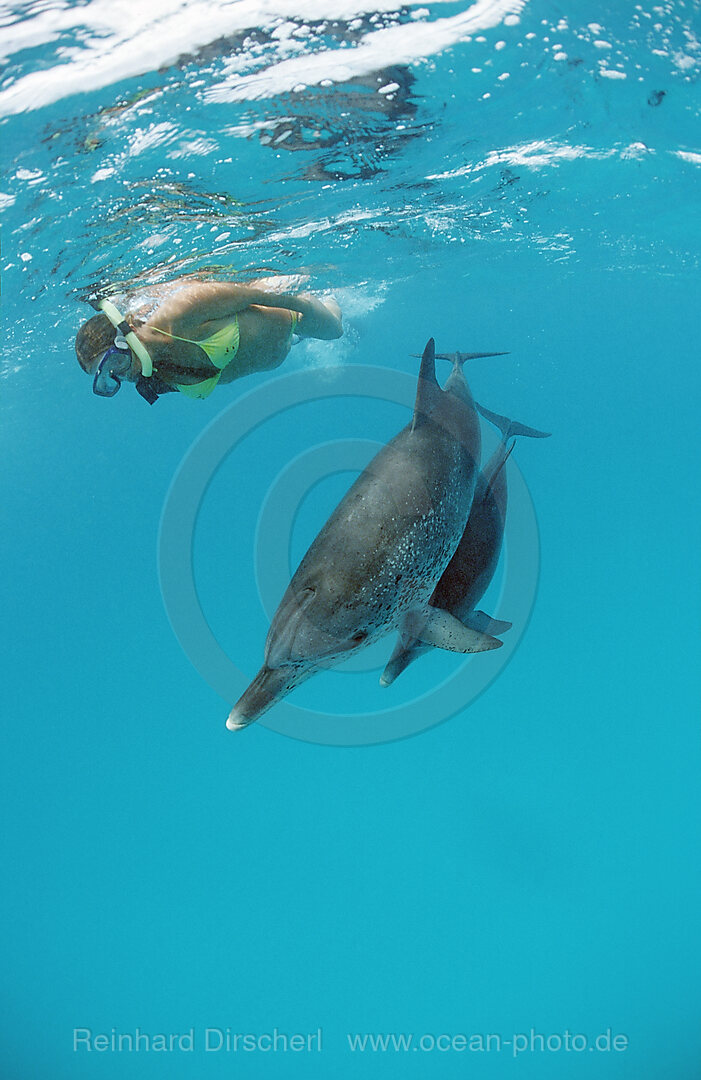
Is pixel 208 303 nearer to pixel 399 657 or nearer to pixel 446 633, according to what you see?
pixel 399 657

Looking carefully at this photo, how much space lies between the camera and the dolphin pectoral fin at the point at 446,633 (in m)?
3.45

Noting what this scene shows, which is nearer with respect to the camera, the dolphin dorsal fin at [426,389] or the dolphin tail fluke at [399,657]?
the dolphin tail fluke at [399,657]

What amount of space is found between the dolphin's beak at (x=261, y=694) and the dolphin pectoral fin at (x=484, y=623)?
1670 mm

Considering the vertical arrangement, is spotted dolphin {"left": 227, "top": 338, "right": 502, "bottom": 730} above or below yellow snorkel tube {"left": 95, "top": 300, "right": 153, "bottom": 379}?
below

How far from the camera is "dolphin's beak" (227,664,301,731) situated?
3.01 meters

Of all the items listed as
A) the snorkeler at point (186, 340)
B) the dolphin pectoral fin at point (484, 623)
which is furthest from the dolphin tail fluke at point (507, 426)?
the snorkeler at point (186, 340)

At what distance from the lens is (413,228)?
14609 mm

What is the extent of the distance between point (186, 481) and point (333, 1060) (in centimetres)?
1306

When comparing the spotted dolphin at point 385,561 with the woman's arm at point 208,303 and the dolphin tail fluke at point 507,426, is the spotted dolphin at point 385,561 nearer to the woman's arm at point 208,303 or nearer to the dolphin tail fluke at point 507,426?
the dolphin tail fluke at point 507,426

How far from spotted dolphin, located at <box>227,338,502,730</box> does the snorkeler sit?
2.83 meters

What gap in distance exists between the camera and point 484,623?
14.7 ft

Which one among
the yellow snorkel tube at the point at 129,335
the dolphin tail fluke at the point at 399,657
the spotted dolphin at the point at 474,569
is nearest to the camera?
the dolphin tail fluke at the point at 399,657

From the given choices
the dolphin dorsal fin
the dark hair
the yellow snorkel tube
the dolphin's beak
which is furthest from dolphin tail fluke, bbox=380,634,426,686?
the dark hair

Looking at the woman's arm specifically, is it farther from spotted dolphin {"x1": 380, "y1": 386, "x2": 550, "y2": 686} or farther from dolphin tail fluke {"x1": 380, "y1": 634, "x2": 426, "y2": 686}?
dolphin tail fluke {"x1": 380, "y1": 634, "x2": 426, "y2": 686}
